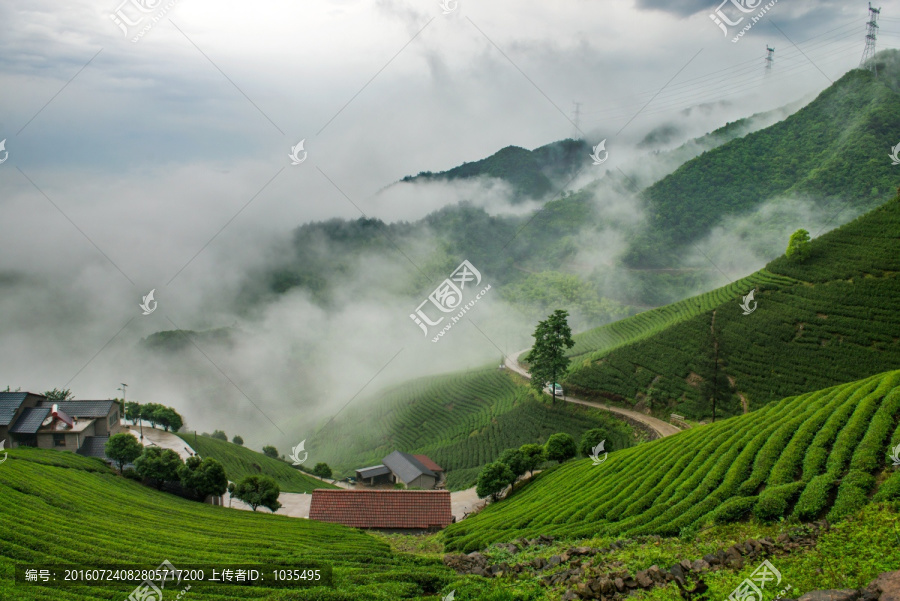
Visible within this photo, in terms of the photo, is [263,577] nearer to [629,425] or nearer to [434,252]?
[629,425]

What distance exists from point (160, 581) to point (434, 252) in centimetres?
13178

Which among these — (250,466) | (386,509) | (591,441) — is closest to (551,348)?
(591,441)

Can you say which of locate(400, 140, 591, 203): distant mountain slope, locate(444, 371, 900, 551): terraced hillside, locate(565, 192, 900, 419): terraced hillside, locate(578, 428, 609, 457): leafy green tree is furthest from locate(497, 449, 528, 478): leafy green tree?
locate(400, 140, 591, 203): distant mountain slope

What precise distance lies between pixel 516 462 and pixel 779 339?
24770mm

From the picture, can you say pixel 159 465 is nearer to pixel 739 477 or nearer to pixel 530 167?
pixel 739 477

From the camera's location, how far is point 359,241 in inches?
5896

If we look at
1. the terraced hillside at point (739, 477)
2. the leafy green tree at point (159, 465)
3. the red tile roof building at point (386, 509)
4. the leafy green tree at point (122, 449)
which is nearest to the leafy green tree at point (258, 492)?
the red tile roof building at point (386, 509)

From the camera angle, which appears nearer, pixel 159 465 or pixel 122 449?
pixel 159 465

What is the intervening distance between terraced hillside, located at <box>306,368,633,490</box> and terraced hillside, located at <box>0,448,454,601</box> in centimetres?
2251

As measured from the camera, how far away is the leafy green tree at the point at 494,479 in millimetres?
33219

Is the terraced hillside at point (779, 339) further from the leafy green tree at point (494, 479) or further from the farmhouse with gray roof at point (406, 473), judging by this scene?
the leafy green tree at point (494, 479)

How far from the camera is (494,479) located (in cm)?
3328

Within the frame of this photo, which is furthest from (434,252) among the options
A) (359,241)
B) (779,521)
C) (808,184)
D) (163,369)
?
(779,521)

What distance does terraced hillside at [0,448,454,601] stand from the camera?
12602 millimetres
